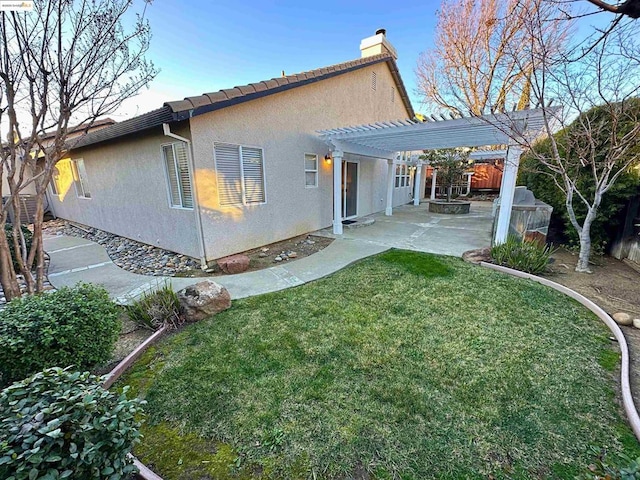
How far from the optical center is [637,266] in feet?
16.8

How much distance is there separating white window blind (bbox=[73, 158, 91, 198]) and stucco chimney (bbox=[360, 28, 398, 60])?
11.2 m

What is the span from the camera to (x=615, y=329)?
10.8 feet

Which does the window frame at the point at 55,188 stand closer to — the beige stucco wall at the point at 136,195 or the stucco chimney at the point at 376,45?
the beige stucco wall at the point at 136,195

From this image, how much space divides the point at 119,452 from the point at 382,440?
5.38 ft

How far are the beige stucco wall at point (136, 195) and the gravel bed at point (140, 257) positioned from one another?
17 cm

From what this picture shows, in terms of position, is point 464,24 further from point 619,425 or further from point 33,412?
point 33,412

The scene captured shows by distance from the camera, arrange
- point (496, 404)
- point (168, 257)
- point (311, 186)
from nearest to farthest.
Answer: point (496, 404) < point (168, 257) < point (311, 186)

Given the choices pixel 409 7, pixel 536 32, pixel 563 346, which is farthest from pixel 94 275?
pixel 409 7

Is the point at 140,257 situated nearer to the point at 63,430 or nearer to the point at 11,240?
the point at 11,240

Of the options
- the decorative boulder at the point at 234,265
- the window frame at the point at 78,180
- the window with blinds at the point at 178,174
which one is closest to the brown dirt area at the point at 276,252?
the decorative boulder at the point at 234,265

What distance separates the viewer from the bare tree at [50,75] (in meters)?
2.85

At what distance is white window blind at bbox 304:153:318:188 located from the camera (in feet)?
26.7

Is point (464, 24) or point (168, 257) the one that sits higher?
point (464, 24)

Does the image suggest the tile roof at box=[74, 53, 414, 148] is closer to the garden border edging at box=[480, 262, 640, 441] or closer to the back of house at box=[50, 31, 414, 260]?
the back of house at box=[50, 31, 414, 260]
